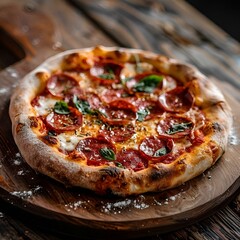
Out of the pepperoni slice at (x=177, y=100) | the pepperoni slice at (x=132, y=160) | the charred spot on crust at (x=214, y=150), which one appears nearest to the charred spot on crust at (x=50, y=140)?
the pepperoni slice at (x=132, y=160)

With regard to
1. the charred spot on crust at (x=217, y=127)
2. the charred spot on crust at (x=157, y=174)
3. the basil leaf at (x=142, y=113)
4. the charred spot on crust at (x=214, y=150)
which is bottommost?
the basil leaf at (x=142, y=113)

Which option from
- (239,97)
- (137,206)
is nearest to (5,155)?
(137,206)

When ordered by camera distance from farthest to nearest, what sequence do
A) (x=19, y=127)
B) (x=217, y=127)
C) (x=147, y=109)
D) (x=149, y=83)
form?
(x=149, y=83)
(x=147, y=109)
(x=217, y=127)
(x=19, y=127)

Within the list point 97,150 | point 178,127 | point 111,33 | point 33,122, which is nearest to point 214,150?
point 178,127

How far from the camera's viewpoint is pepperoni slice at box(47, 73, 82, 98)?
4.07 m

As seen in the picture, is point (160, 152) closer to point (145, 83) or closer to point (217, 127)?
point (217, 127)

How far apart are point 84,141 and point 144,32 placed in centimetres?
204

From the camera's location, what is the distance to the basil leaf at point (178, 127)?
3756 mm

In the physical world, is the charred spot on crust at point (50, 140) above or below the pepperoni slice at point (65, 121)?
above

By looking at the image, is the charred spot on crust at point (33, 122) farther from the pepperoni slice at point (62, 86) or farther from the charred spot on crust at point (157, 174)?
the charred spot on crust at point (157, 174)

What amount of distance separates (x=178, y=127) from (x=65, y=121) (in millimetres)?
775

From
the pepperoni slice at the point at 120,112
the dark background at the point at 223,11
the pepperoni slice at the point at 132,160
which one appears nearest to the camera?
the pepperoni slice at the point at 132,160

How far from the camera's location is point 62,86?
414cm

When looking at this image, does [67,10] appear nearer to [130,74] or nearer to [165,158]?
[130,74]
